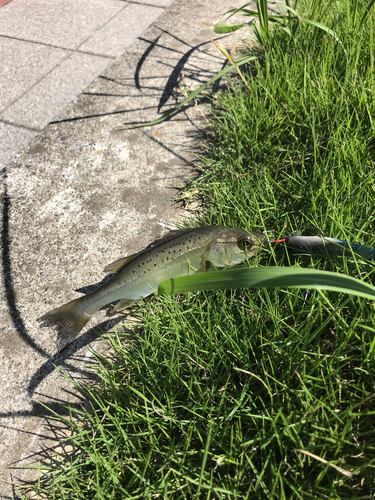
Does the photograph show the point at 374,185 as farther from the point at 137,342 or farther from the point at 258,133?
the point at 137,342

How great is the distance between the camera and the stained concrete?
A: 2.25 metres

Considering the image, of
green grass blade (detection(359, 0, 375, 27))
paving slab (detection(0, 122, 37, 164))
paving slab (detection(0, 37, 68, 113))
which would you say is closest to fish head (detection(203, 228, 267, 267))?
green grass blade (detection(359, 0, 375, 27))

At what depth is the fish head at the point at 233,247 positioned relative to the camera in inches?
87.4

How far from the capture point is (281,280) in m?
1.31

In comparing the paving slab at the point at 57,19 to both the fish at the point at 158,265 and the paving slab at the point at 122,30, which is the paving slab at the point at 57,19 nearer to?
the paving slab at the point at 122,30

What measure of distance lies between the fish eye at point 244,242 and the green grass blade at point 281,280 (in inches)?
33.4

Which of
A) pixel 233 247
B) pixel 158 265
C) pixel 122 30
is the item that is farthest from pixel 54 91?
pixel 233 247

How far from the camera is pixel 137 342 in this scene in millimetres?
2307

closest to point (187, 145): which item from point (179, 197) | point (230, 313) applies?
point (179, 197)

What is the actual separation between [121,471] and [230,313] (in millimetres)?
896

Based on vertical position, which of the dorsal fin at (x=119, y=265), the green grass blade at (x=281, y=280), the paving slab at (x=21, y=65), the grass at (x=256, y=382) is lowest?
the grass at (x=256, y=382)

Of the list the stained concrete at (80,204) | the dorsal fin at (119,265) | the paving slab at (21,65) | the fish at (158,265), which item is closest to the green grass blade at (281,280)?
the fish at (158,265)

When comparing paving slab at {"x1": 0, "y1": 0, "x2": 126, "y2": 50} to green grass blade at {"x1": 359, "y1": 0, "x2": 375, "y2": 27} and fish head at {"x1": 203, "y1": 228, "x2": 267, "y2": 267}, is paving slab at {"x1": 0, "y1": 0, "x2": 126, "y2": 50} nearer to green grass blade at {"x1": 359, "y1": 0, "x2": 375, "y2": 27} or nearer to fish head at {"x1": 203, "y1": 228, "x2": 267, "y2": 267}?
green grass blade at {"x1": 359, "y1": 0, "x2": 375, "y2": 27}

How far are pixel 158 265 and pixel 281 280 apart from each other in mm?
1049
